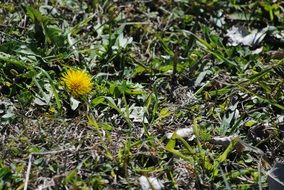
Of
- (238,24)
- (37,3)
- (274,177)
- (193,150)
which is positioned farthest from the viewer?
(238,24)

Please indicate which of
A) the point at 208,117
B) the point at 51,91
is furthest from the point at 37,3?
the point at 208,117

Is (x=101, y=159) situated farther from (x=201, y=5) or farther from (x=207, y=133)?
(x=201, y=5)

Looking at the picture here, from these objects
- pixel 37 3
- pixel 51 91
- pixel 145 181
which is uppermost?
pixel 37 3

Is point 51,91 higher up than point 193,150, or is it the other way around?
point 51,91

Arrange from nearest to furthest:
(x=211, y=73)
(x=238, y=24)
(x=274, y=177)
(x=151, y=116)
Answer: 1. (x=274, y=177)
2. (x=151, y=116)
3. (x=211, y=73)
4. (x=238, y=24)

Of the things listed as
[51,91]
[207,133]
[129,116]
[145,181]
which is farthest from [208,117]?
[51,91]

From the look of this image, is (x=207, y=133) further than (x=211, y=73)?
No
